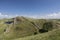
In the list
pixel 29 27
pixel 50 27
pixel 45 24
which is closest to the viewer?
pixel 29 27

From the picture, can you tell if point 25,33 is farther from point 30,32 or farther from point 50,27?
point 50,27

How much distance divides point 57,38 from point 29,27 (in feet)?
156

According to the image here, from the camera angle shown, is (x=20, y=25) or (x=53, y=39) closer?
(x=53, y=39)

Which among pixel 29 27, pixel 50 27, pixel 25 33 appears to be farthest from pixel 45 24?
pixel 25 33

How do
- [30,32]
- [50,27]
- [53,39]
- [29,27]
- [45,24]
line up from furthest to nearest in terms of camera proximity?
1. [45,24]
2. [50,27]
3. [29,27]
4. [30,32]
5. [53,39]

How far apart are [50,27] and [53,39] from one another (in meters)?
62.9

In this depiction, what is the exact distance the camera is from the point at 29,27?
316ft

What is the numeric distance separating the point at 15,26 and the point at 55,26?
38.9 metres

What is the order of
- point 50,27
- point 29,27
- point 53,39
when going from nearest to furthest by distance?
point 53,39, point 29,27, point 50,27

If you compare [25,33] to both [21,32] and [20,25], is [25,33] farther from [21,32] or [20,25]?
[20,25]

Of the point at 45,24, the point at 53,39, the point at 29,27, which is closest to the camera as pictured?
the point at 53,39

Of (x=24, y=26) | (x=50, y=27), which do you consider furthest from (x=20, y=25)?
(x=50, y=27)

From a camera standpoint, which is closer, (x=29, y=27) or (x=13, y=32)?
(x=13, y=32)

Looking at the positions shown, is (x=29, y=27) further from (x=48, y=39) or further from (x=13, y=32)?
(x=48, y=39)
